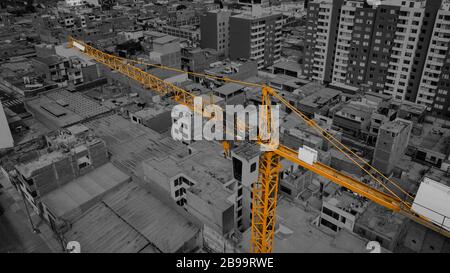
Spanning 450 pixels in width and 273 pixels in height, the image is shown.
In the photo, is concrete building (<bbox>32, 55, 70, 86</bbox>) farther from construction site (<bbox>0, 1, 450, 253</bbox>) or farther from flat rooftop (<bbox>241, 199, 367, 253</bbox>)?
flat rooftop (<bbox>241, 199, 367, 253</bbox>)

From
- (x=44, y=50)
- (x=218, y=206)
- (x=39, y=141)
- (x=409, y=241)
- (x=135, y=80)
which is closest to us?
(x=218, y=206)

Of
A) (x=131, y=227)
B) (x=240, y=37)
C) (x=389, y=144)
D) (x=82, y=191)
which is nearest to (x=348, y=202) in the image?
(x=389, y=144)

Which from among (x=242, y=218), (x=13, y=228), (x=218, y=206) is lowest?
(x=13, y=228)

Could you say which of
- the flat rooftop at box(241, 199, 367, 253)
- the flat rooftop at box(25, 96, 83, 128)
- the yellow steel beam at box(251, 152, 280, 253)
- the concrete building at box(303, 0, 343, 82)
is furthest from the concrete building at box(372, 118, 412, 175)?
the flat rooftop at box(25, 96, 83, 128)

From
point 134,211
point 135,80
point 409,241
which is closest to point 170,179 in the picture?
point 134,211

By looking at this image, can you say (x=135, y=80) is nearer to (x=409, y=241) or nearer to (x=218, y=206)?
(x=218, y=206)

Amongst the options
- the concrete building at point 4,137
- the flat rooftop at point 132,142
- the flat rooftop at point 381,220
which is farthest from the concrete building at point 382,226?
the concrete building at point 4,137
